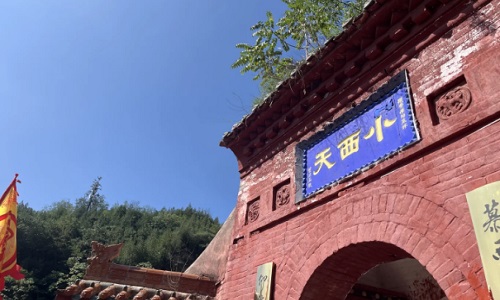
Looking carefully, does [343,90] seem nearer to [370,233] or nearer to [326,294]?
[370,233]

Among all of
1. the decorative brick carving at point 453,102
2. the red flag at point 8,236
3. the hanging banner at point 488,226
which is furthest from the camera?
the red flag at point 8,236


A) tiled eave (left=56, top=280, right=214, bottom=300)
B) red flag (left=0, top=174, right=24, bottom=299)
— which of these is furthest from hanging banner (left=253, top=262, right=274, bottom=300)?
red flag (left=0, top=174, right=24, bottom=299)

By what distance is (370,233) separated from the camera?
3479 millimetres

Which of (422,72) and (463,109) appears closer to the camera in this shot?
(463,109)

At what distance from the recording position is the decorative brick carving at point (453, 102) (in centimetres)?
318

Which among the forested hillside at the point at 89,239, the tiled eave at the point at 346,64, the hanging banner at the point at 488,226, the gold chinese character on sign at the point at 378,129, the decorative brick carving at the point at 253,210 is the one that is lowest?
the hanging banner at the point at 488,226

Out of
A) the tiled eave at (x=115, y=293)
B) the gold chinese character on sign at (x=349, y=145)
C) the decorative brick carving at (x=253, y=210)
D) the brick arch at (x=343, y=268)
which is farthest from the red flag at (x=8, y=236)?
the gold chinese character on sign at (x=349, y=145)

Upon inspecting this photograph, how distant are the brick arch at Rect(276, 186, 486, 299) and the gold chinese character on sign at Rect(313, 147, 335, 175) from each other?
1.71 ft

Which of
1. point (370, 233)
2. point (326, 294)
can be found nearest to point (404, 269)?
point (326, 294)

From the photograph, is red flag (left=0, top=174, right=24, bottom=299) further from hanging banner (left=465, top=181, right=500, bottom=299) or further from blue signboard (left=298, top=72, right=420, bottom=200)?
hanging banner (left=465, top=181, right=500, bottom=299)

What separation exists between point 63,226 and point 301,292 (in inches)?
1925

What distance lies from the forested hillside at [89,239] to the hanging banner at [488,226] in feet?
86.5

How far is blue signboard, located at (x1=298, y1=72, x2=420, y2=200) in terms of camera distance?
12.0ft

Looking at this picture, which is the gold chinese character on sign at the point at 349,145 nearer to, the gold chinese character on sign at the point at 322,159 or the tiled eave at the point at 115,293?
the gold chinese character on sign at the point at 322,159
